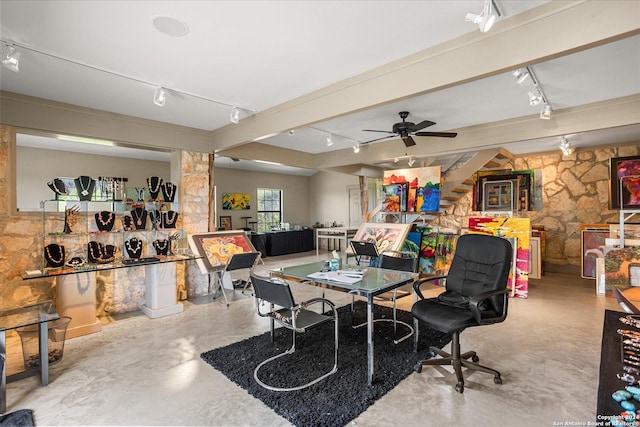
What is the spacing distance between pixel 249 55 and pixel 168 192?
9.26 feet

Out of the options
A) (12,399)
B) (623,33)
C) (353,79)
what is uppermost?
(353,79)

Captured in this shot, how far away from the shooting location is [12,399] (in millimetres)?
2311

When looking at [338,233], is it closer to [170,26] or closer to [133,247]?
[133,247]

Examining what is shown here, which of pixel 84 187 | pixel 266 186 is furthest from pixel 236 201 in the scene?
pixel 84 187

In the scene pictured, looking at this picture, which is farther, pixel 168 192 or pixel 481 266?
pixel 168 192

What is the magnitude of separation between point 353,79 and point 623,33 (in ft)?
6.45

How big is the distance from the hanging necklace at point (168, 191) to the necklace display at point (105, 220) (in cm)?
73

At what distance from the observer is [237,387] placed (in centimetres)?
242

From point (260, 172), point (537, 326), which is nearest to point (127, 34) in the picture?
point (537, 326)

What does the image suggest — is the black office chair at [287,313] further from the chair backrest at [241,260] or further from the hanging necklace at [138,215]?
the hanging necklace at [138,215]

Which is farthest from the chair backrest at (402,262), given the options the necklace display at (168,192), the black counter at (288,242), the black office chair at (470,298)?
the black counter at (288,242)

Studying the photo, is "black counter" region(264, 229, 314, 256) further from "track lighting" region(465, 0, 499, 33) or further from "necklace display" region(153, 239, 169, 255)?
"track lighting" region(465, 0, 499, 33)

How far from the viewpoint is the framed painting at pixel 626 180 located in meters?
5.32

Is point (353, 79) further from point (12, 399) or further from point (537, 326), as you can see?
point (12, 399)
